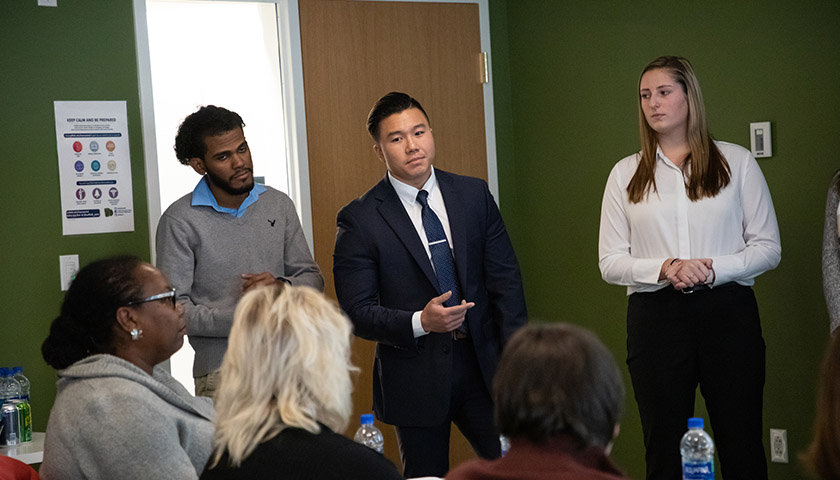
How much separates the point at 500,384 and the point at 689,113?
2094mm

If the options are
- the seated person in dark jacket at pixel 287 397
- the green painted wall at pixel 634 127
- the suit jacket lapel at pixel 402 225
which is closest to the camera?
the seated person in dark jacket at pixel 287 397

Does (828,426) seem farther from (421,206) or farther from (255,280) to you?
(255,280)

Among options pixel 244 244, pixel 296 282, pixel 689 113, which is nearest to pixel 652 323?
pixel 689 113

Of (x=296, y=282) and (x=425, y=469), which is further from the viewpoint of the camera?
(x=296, y=282)

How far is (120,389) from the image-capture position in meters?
2.13

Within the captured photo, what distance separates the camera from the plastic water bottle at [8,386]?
352 cm

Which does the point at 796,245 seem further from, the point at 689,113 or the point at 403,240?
the point at 403,240

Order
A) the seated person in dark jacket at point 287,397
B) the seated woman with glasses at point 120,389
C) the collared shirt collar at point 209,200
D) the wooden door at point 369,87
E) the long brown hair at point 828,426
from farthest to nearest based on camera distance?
the wooden door at point 369,87
the collared shirt collar at point 209,200
the seated woman with glasses at point 120,389
the seated person in dark jacket at point 287,397
the long brown hair at point 828,426

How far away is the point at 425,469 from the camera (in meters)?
3.09

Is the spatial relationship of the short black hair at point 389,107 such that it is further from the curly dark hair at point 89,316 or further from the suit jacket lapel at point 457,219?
the curly dark hair at point 89,316

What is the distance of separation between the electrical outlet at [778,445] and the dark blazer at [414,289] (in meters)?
1.37

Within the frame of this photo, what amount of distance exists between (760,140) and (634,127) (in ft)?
2.16

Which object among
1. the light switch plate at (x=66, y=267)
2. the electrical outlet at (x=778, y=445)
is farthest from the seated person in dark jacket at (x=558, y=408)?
the light switch plate at (x=66, y=267)

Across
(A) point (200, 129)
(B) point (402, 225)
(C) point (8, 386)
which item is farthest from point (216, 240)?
(C) point (8, 386)
